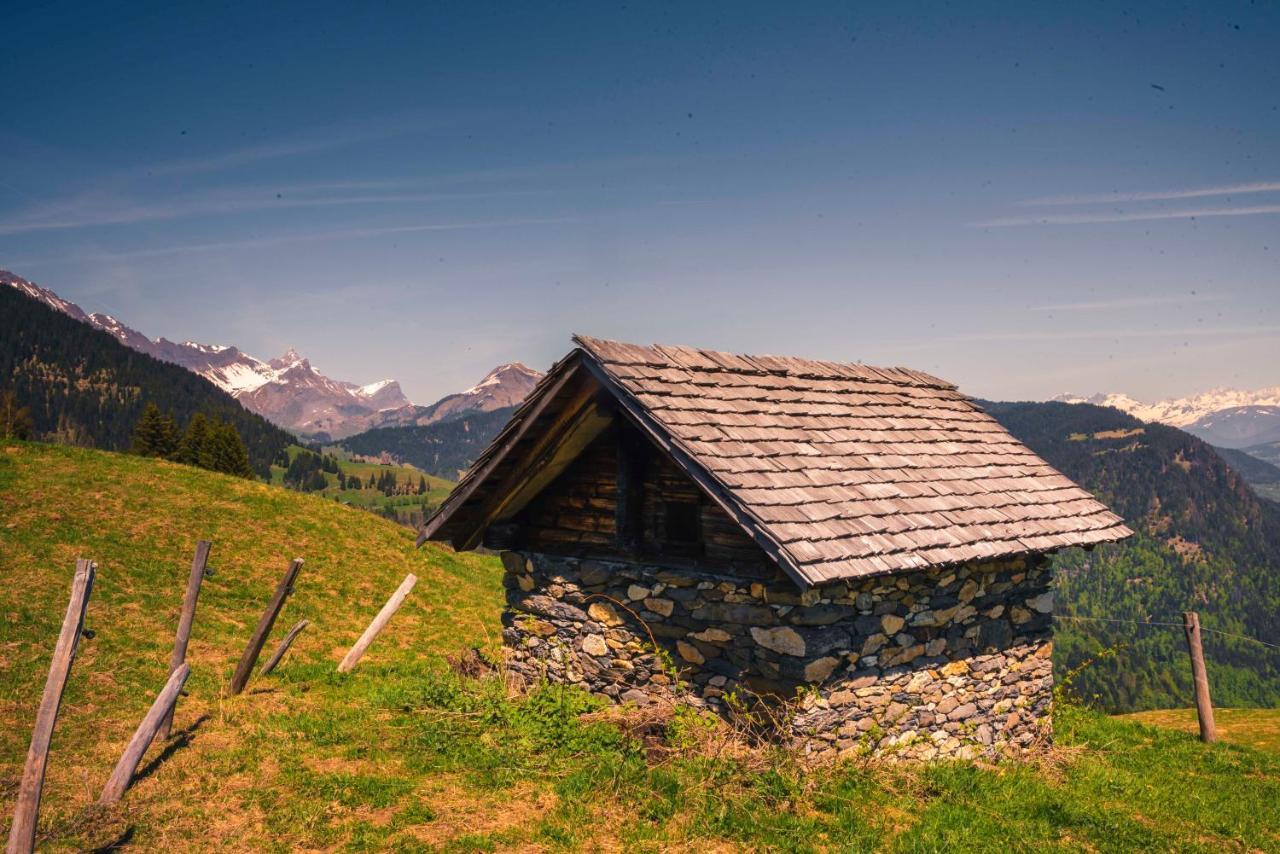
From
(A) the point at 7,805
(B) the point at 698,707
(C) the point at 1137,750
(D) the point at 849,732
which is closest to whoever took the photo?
(A) the point at 7,805

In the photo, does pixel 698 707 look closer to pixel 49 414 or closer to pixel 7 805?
pixel 7 805

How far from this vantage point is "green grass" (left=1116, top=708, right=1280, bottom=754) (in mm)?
13656

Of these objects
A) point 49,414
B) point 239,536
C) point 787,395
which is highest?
point 49,414

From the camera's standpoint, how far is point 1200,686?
38.4ft

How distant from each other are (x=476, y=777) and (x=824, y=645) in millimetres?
3608

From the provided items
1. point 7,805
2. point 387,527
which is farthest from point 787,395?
point 387,527

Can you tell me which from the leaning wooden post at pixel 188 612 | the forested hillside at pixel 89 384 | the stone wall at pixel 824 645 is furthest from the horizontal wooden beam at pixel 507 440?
the forested hillside at pixel 89 384

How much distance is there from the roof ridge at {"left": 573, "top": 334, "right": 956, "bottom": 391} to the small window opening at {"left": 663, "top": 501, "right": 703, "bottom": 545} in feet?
5.41

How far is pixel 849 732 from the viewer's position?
7316 millimetres

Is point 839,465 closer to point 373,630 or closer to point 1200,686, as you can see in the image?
point 1200,686

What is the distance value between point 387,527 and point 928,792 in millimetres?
19975

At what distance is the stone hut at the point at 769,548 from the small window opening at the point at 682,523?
0.02 metres

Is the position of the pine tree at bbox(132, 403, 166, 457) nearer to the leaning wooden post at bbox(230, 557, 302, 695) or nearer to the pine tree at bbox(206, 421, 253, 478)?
the pine tree at bbox(206, 421, 253, 478)

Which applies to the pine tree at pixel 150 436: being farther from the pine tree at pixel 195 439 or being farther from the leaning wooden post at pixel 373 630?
the leaning wooden post at pixel 373 630
